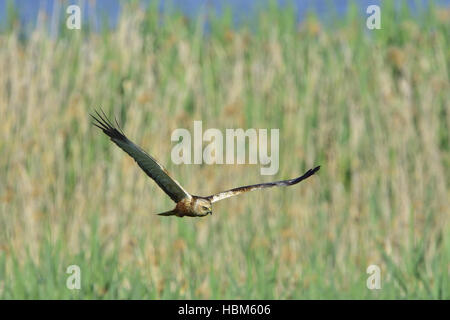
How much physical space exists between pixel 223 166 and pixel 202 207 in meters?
3.05

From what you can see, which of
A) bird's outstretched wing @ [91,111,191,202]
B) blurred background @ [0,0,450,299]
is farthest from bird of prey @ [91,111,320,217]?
blurred background @ [0,0,450,299]

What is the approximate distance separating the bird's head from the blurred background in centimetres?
234

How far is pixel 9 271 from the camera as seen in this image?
5504 millimetres

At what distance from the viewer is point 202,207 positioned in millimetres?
2840

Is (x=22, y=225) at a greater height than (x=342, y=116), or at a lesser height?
lesser

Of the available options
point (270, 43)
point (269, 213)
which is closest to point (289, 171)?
point (269, 213)

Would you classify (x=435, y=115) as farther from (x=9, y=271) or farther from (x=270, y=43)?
(x=9, y=271)

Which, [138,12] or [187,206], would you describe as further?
[138,12]

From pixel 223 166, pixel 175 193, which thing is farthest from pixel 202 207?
pixel 223 166

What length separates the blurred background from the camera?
5.45 meters

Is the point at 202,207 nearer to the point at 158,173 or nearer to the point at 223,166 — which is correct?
the point at 158,173

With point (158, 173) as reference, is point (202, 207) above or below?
below
